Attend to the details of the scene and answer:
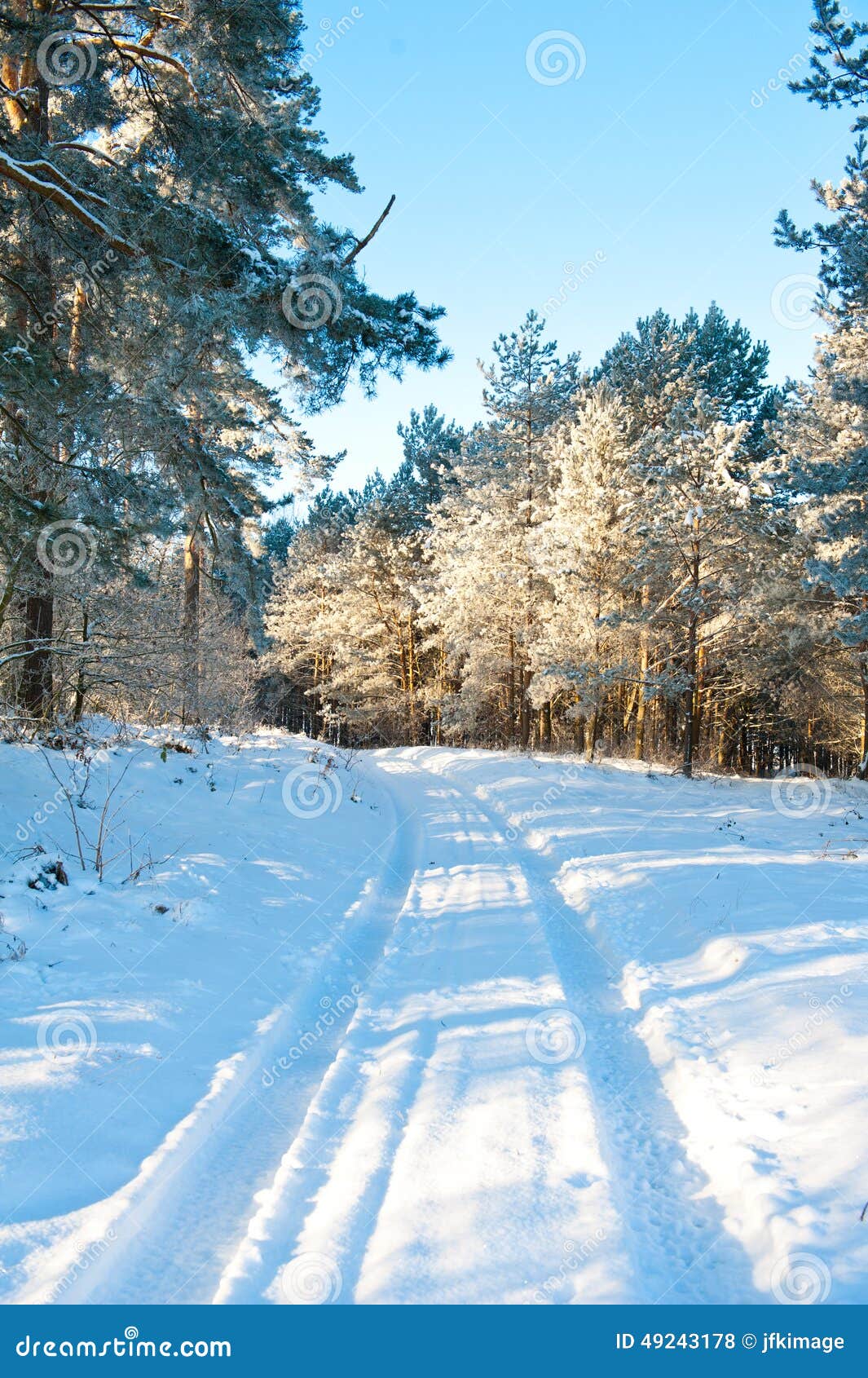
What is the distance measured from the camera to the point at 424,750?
85.3 ft

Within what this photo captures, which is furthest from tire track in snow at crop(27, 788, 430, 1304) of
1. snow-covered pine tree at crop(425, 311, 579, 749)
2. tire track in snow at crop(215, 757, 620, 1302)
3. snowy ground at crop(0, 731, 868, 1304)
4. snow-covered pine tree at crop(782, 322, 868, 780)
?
snow-covered pine tree at crop(425, 311, 579, 749)

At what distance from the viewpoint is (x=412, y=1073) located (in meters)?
3.68

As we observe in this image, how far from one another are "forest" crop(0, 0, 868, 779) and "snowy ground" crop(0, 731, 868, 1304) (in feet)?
11.3

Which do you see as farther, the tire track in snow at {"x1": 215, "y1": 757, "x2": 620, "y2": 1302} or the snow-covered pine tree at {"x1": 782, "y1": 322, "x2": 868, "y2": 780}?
the snow-covered pine tree at {"x1": 782, "y1": 322, "x2": 868, "y2": 780}

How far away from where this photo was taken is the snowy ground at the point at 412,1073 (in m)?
2.47

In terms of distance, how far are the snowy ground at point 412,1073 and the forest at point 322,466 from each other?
3436 millimetres

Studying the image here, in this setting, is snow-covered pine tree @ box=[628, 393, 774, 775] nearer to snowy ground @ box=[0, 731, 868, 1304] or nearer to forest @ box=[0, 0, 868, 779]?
forest @ box=[0, 0, 868, 779]

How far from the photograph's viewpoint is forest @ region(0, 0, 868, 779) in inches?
260

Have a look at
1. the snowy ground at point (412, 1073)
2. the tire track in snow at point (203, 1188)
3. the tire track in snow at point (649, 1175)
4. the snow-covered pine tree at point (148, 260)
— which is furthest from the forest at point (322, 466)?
the tire track in snow at point (649, 1175)

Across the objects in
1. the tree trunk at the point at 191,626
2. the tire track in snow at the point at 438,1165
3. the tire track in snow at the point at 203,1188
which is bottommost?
the tire track in snow at the point at 203,1188

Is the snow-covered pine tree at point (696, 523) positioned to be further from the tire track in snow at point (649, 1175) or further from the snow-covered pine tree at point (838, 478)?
the tire track in snow at point (649, 1175)
